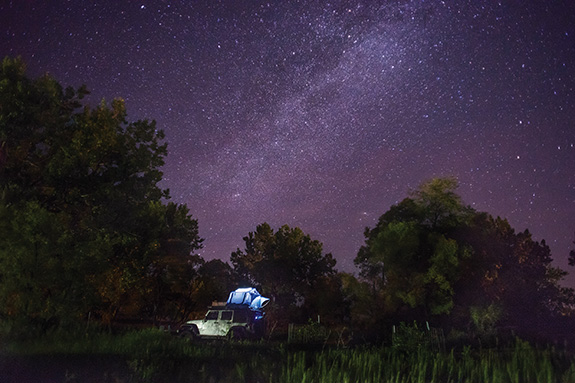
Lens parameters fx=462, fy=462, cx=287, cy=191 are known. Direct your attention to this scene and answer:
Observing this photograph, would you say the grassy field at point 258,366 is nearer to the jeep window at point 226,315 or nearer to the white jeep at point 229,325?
the white jeep at point 229,325

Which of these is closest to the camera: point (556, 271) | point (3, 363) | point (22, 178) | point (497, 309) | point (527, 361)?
point (527, 361)

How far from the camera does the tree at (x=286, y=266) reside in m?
58.2

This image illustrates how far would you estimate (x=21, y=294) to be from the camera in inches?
540

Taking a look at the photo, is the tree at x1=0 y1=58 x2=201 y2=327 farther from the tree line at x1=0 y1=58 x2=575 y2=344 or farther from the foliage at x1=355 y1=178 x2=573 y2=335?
the foliage at x1=355 y1=178 x2=573 y2=335

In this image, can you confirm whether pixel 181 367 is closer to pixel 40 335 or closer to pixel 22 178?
pixel 40 335

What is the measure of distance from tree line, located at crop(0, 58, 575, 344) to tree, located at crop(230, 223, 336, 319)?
6.1 inches

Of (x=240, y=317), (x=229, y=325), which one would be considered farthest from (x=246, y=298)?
(x=229, y=325)

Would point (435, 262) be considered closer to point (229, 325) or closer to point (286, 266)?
point (229, 325)

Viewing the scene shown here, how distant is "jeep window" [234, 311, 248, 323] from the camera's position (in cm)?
2295

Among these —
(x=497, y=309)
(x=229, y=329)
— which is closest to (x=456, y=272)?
(x=497, y=309)

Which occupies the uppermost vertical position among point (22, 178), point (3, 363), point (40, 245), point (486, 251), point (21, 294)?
point (486, 251)

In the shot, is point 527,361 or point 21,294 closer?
point 527,361

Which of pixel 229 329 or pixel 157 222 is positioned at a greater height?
pixel 157 222

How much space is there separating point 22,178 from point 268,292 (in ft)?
139
